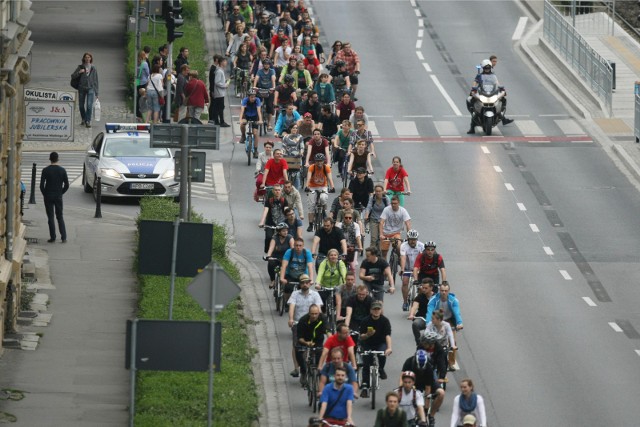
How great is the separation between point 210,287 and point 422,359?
151 inches

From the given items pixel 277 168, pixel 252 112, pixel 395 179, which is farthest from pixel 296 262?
pixel 252 112

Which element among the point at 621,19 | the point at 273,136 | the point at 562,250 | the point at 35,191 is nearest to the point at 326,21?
the point at 621,19

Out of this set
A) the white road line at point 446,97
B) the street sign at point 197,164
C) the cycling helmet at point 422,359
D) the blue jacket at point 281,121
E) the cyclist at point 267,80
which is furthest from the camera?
the white road line at point 446,97

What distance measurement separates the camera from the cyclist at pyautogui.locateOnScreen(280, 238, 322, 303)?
2811 centimetres

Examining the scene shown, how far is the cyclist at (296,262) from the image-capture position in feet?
92.2

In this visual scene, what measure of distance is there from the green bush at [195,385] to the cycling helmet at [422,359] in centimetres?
206

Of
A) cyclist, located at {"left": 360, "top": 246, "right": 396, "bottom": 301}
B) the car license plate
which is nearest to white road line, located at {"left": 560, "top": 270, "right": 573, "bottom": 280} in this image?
cyclist, located at {"left": 360, "top": 246, "right": 396, "bottom": 301}

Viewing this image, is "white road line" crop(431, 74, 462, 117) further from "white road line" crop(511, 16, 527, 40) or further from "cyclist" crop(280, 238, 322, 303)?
"cyclist" crop(280, 238, 322, 303)

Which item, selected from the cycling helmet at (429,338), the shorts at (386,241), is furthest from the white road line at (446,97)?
the cycling helmet at (429,338)

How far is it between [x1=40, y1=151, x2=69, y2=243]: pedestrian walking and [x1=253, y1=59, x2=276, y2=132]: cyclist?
11351mm

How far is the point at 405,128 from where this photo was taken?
4638 centimetres

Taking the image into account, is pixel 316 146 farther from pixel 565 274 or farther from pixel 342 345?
pixel 342 345

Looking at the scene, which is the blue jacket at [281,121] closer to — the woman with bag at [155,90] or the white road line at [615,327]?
the woman with bag at [155,90]

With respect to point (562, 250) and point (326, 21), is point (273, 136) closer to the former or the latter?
point (562, 250)
